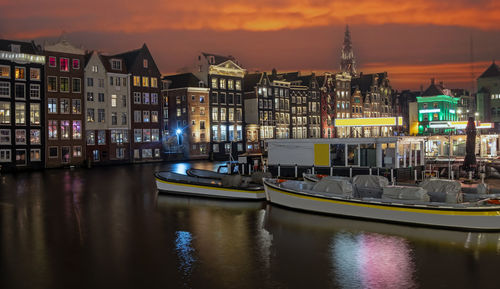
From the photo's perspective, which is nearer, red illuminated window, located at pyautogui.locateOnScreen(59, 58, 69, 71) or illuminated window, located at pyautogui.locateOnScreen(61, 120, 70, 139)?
illuminated window, located at pyautogui.locateOnScreen(61, 120, 70, 139)

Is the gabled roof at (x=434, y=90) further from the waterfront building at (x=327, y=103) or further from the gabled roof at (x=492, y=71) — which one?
the waterfront building at (x=327, y=103)

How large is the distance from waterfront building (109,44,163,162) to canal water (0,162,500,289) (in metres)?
53.8

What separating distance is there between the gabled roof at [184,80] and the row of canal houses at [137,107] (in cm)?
25

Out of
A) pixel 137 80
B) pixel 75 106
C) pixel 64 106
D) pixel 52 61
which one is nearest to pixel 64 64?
pixel 52 61

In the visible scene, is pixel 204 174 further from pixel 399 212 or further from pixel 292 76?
pixel 292 76

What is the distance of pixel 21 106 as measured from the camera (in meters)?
72.7

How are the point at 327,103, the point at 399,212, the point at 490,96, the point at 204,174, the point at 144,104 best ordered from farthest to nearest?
1. the point at 490,96
2. the point at 327,103
3. the point at 144,104
4. the point at 204,174
5. the point at 399,212

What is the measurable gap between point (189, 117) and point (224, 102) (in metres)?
9.57

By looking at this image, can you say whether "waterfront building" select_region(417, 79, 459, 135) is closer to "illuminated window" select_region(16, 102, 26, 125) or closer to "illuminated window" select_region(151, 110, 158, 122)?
"illuminated window" select_region(151, 110, 158, 122)

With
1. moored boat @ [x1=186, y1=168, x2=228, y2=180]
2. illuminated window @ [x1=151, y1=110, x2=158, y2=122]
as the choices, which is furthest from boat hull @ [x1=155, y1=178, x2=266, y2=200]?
illuminated window @ [x1=151, y1=110, x2=158, y2=122]

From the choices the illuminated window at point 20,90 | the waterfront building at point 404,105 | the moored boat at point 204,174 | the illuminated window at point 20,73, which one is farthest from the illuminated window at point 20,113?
the waterfront building at point 404,105

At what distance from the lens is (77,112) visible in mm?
79000

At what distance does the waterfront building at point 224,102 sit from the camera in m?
100

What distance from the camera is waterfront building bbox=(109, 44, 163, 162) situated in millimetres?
87062
